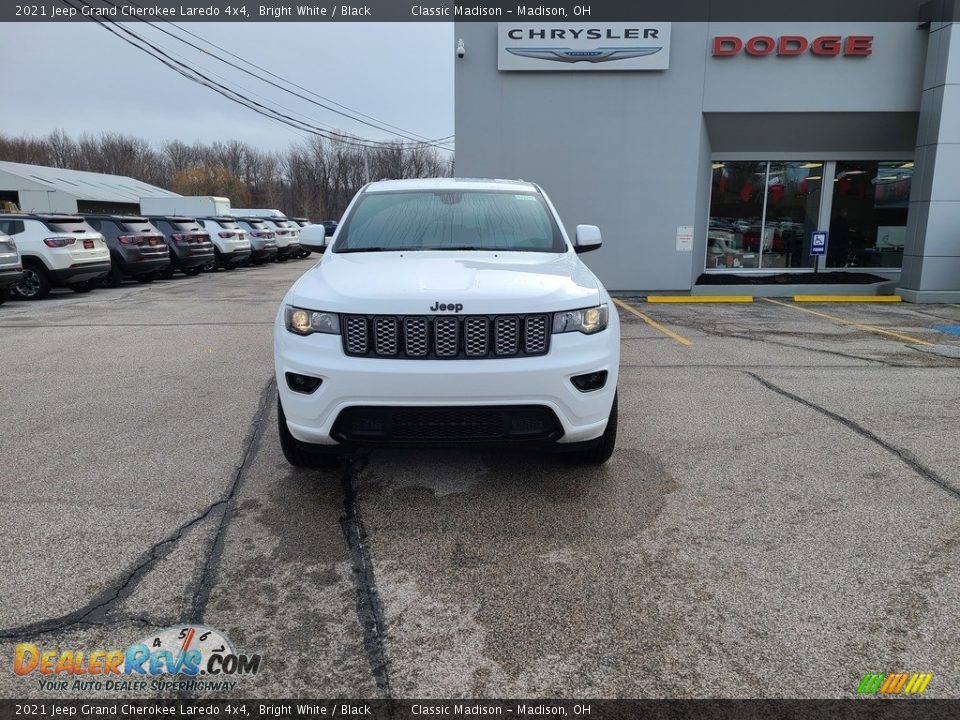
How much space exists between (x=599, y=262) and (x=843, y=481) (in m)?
10.2

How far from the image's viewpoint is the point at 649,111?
13.4 m

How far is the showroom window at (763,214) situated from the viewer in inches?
619

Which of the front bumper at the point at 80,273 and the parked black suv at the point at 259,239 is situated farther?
the parked black suv at the point at 259,239

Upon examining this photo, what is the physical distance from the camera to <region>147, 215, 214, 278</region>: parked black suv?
63.7 ft

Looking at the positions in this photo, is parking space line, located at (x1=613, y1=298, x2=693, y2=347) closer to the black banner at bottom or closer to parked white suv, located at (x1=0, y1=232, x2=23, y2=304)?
the black banner at bottom

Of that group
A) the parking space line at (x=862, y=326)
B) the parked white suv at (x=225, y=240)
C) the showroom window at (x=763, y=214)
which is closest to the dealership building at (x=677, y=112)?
the showroom window at (x=763, y=214)

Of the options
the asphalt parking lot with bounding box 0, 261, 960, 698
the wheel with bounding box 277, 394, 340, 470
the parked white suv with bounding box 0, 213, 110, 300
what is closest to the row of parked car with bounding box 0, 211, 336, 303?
the parked white suv with bounding box 0, 213, 110, 300

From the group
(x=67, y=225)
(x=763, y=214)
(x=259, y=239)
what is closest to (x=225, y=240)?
(x=259, y=239)

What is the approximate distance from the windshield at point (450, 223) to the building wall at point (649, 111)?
868cm

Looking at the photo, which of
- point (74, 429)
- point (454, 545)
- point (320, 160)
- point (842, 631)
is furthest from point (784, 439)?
point (320, 160)

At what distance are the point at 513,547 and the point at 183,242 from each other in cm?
1882

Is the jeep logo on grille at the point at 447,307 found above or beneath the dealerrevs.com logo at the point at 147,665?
above

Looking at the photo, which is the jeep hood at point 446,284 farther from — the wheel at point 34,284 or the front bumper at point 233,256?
the front bumper at point 233,256

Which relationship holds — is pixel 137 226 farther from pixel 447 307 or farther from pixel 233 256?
pixel 447 307
